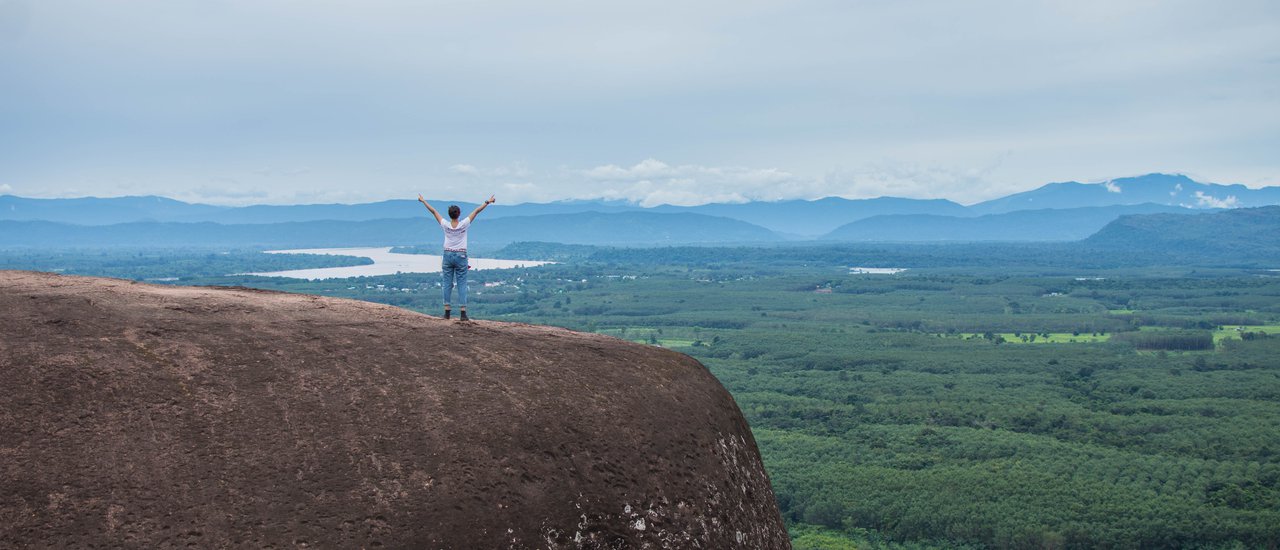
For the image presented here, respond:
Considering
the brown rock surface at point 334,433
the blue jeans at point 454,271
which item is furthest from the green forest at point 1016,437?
the brown rock surface at point 334,433

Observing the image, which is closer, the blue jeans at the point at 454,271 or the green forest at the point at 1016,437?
the blue jeans at the point at 454,271

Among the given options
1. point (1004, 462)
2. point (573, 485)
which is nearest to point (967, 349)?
point (1004, 462)

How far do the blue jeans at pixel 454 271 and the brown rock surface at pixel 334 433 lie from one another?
50.6 inches

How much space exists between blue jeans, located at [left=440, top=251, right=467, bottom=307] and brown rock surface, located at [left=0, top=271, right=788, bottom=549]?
128 centimetres

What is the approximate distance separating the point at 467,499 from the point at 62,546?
607cm

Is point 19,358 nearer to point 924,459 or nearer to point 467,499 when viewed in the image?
point 467,499

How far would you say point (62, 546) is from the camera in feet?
48.9

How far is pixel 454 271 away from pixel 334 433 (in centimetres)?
673

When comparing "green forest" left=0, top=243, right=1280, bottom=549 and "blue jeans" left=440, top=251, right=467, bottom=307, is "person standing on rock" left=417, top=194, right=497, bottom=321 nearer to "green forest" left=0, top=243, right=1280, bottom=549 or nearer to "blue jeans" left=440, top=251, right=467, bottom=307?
"blue jeans" left=440, top=251, right=467, bottom=307

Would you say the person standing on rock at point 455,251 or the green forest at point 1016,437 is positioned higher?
the person standing on rock at point 455,251

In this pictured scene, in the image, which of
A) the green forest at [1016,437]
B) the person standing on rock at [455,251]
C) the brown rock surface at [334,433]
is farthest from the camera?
the green forest at [1016,437]

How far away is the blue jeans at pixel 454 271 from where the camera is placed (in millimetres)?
23281

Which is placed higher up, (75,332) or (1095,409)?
(75,332)

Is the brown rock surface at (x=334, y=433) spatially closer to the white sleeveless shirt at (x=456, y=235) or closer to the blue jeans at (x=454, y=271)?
the blue jeans at (x=454, y=271)
